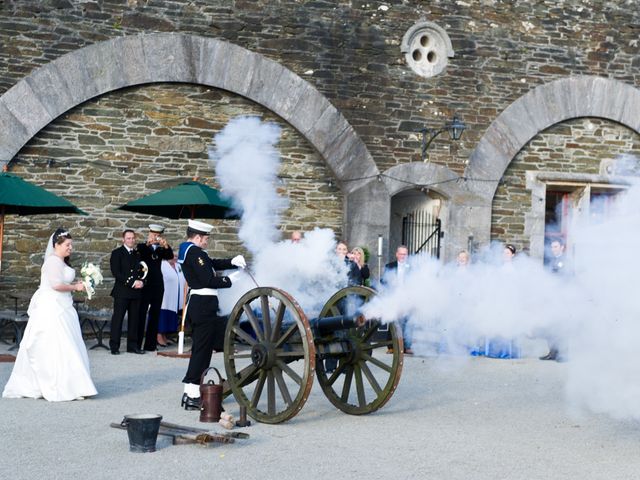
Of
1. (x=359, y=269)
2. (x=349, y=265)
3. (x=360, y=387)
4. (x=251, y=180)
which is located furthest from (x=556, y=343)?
(x=251, y=180)

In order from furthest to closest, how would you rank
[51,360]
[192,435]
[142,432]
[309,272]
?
[309,272] → [51,360] → [192,435] → [142,432]

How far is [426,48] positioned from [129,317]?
21.5ft

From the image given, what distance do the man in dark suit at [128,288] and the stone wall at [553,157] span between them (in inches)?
249

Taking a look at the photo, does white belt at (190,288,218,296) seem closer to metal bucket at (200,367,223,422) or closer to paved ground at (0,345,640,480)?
paved ground at (0,345,640,480)

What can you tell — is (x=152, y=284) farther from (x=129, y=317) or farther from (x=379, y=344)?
(x=379, y=344)

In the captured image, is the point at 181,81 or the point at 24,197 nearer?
the point at 24,197

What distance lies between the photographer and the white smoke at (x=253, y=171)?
585 inches

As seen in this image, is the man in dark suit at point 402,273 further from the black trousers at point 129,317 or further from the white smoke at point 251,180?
the black trousers at point 129,317

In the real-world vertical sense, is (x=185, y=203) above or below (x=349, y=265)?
above

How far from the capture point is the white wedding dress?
9172mm

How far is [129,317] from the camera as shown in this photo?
13180 mm

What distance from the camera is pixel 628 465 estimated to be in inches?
278

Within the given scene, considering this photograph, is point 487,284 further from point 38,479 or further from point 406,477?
point 38,479

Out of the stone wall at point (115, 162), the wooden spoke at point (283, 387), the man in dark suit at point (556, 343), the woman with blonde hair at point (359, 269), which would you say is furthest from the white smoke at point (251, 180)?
the wooden spoke at point (283, 387)
